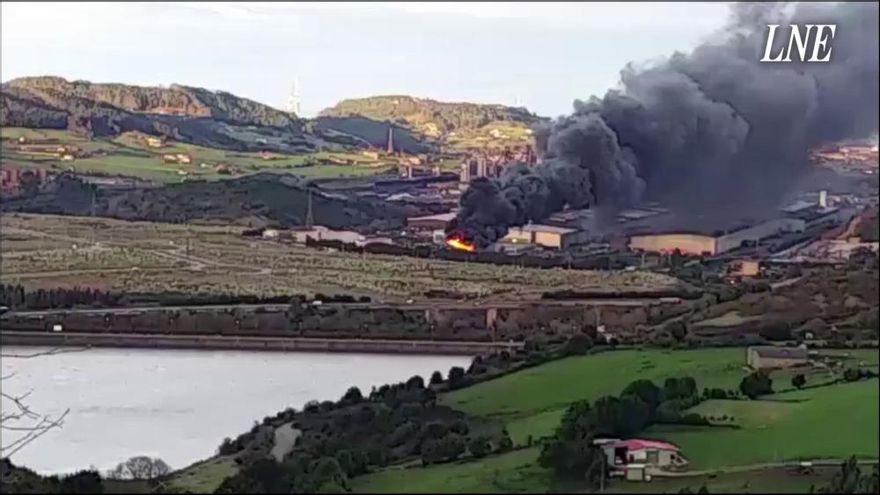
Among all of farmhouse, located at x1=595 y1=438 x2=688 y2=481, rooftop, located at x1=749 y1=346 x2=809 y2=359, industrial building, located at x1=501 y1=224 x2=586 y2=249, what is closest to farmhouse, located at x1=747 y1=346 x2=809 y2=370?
rooftop, located at x1=749 y1=346 x2=809 y2=359

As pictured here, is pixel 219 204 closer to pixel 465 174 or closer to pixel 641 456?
pixel 465 174

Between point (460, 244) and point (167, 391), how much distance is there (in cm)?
607

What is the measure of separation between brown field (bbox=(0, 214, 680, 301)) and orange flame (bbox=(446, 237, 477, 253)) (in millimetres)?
539

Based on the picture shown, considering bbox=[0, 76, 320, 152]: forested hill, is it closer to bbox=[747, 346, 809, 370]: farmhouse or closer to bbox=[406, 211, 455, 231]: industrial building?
bbox=[406, 211, 455, 231]: industrial building

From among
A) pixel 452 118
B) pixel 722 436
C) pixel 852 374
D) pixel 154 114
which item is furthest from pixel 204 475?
pixel 154 114

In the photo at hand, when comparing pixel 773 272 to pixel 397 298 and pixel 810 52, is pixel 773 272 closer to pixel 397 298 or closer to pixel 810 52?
pixel 810 52

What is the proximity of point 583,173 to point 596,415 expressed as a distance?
9679mm

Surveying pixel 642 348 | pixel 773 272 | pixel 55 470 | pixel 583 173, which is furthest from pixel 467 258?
pixel 55 470

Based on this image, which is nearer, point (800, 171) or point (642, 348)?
point (642, 348)

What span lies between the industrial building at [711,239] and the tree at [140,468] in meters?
4.32

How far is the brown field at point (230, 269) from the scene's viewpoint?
1120 centimetres

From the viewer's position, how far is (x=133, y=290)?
11969 mm

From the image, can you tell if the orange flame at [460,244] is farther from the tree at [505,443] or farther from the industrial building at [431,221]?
the tree at [505,443]
